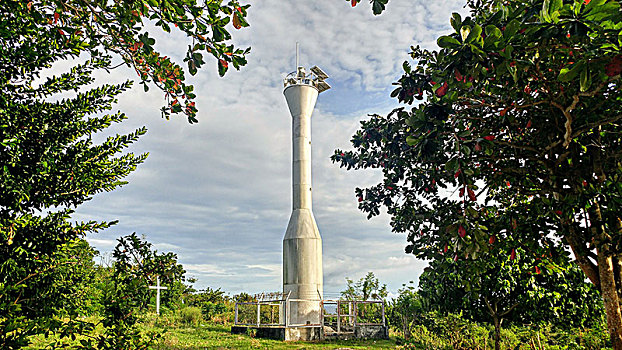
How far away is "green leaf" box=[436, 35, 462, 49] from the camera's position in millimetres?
2617

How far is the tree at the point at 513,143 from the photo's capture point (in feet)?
9.62

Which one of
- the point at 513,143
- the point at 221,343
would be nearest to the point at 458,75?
the point at 513,143

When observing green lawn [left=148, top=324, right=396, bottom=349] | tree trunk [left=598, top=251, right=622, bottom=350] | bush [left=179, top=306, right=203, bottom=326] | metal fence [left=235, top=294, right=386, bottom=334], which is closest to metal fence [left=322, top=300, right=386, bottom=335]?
metal fence [left=235, top=294, right=386, bottom=334]

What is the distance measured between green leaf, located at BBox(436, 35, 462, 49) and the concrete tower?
14.4m

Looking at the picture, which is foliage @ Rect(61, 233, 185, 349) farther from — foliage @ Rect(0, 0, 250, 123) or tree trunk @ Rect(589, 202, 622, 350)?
tree trunk @ Rect(589, 202, 622, 350)

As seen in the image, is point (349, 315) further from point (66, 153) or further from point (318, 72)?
point (66, 153)

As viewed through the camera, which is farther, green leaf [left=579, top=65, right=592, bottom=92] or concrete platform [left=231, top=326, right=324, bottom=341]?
concrete platform [left=231, top=326, right=324, bottom=341]

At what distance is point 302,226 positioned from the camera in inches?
682

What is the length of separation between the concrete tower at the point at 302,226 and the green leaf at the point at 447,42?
47.4 ft

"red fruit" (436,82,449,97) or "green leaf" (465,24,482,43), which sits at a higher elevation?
"green leaf" (465,24,482,43)

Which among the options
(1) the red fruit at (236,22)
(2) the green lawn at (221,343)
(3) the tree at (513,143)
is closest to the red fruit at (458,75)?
(3) the tree at (513,143)

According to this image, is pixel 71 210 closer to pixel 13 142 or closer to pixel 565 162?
pixel 13 142

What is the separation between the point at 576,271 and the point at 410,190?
11.5 feet

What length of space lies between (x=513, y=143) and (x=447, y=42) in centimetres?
230
